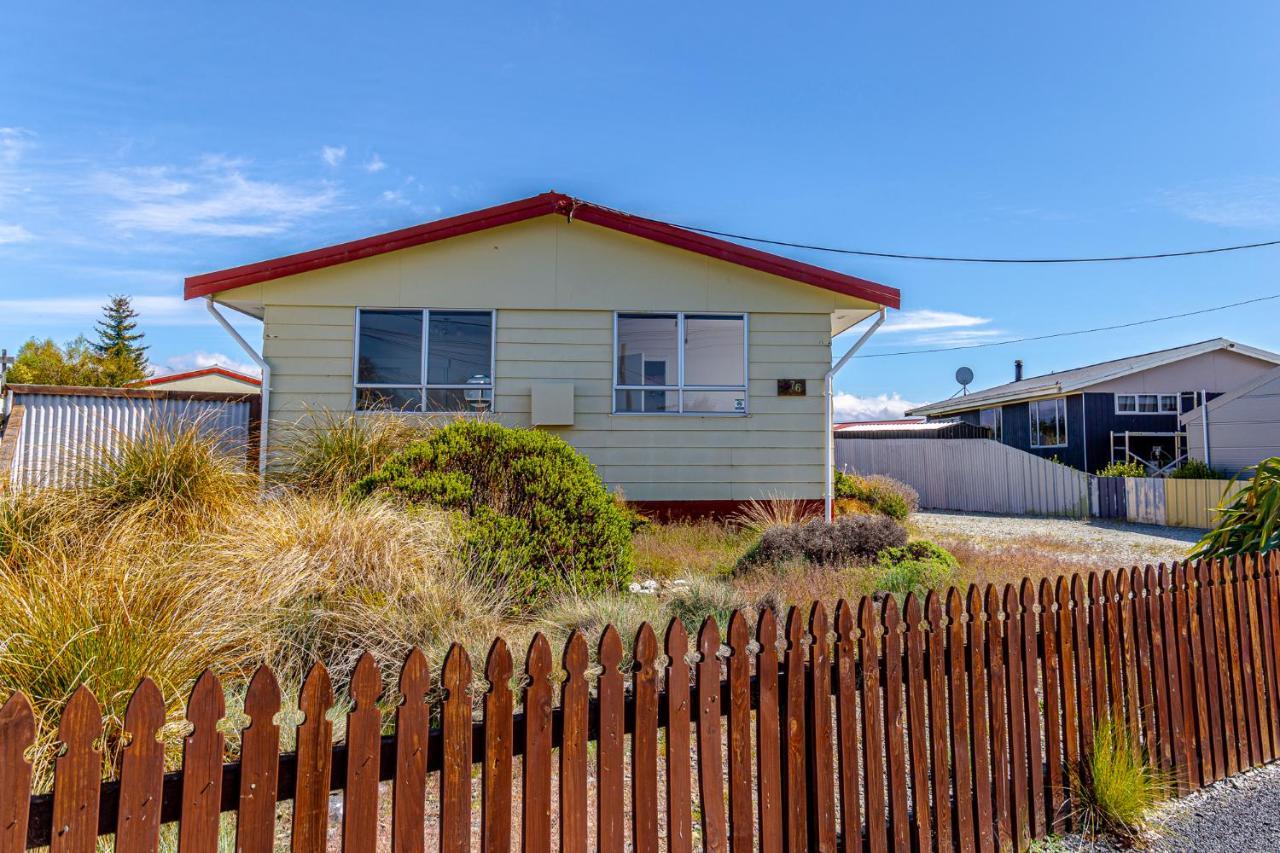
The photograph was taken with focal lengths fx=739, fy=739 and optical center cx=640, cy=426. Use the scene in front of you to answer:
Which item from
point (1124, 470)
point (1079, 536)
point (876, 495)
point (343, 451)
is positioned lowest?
point (1079, 536)

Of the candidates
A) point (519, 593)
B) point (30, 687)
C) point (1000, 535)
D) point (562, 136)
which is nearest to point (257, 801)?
point (30, 687)

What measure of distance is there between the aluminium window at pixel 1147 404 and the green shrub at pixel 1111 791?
73.0ft

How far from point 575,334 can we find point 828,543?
4833mm

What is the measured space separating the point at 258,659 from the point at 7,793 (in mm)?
2189

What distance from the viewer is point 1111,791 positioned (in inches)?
119

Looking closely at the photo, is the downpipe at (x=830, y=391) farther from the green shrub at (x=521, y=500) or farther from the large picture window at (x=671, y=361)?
the green shrub at (x=521, y=500)

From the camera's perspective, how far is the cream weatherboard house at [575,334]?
1023cm

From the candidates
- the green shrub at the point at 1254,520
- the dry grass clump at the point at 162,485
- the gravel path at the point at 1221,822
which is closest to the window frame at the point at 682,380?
the dry grass clump at the point at 162,485

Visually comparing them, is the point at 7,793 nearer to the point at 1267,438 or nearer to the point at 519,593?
the point at 519,593

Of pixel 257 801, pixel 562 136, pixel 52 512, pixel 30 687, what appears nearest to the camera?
pixel 257 801

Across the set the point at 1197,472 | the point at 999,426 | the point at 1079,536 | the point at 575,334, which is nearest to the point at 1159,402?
the point at 1197,472

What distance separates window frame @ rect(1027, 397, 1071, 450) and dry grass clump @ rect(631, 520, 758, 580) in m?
17.2

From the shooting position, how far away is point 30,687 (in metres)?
2.78

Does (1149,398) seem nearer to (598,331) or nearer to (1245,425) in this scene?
(1245,425)
